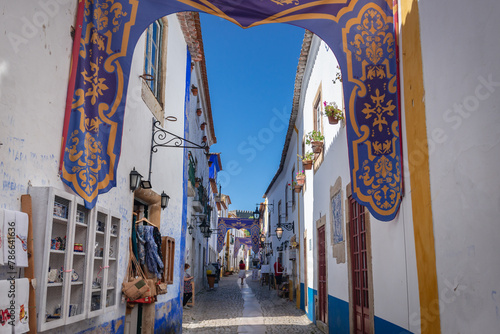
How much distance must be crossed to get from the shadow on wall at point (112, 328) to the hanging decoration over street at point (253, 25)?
5.07 ft

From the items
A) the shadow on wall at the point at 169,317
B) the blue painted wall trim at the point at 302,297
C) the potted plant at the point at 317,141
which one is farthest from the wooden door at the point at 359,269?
the blue painted wall trim at the point at 302,297

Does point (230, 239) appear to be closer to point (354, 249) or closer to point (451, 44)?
point (354, 249)

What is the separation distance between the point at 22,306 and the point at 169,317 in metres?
5.40

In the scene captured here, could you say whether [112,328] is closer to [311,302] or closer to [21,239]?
[21,239]

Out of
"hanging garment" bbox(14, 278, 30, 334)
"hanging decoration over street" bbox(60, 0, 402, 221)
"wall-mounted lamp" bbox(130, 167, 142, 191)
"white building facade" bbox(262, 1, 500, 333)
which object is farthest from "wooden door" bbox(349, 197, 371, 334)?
"hanging garment" bbox(14, 278, 30, 334)

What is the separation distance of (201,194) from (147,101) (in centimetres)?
1163

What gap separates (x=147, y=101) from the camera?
7.07 m

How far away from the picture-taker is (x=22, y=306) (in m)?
3.31

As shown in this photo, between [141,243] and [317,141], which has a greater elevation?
[317,141]

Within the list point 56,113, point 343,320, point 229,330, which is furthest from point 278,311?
point 56,113

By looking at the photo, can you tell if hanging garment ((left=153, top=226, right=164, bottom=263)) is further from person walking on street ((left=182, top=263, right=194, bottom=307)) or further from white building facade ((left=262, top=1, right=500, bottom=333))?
person walking on street ((left=182, top=263, right=194, bottom=307))

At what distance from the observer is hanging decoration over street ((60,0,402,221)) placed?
430 cm

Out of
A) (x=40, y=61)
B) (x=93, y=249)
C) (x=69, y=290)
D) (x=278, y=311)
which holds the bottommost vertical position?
(x=278, y=311)

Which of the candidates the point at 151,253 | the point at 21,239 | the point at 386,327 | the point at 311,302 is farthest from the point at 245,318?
the point at 21,239
